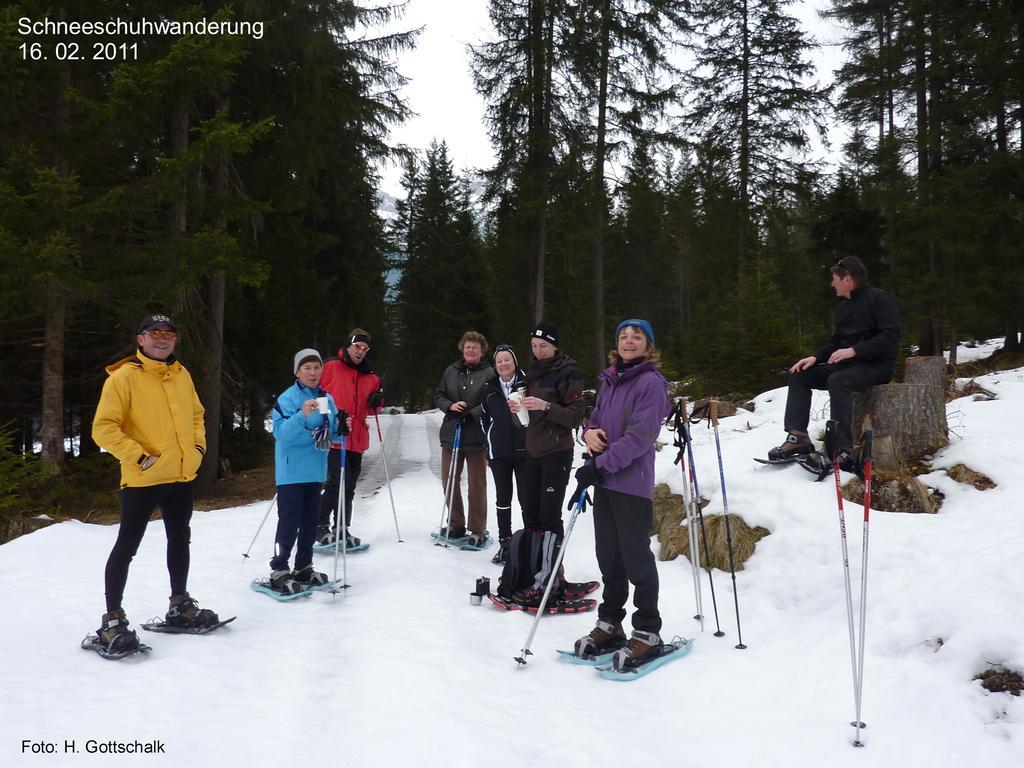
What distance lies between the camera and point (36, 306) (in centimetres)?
954

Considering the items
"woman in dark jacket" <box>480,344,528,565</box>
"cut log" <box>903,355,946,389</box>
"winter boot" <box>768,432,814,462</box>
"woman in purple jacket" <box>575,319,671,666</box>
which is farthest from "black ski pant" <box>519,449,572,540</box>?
"cut log" <box>903,355,946,389</box>

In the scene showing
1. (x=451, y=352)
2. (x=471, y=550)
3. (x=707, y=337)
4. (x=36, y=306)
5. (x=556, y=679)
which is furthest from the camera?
(x=451, y=352)

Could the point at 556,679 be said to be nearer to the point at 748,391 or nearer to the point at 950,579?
the point at 950,579

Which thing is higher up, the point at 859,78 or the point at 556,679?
the point at 859,78

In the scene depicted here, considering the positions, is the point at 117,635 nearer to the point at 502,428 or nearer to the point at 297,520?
the point at 297,520

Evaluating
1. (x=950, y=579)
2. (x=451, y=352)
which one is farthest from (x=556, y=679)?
(x=451, y=352)

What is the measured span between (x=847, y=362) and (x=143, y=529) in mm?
6550

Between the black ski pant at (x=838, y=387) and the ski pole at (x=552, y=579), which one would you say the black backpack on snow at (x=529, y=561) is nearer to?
the ski pole at (x=552, y=579)

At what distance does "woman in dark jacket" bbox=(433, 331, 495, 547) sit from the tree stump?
163 inches

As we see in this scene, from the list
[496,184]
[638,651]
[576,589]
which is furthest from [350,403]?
[496,184]

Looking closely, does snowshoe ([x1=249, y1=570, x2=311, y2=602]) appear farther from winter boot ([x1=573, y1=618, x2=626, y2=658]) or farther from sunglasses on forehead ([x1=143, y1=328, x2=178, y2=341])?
winter boot ([x1=573, y1=618, x2=626, y2=658])

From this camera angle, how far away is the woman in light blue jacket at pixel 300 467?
580cm

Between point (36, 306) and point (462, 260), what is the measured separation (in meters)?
25.3

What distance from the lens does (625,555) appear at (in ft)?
14.9
